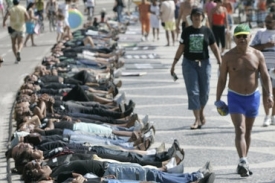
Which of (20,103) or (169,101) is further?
(169,101)

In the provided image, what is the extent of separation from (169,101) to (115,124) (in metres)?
3.70

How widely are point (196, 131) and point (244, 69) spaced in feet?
10.3

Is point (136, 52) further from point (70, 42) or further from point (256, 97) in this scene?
point (256, 97)

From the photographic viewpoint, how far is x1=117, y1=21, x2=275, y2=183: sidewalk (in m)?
11.1

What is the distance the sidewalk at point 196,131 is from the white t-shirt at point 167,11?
7.41 meters

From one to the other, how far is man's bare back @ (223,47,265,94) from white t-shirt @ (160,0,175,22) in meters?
17.8

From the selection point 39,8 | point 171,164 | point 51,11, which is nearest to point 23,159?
point 171,164

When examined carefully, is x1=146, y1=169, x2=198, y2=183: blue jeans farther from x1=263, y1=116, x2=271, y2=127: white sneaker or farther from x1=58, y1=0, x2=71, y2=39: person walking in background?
x1=58, y1=0, x2=71, y2=39: person walking in background

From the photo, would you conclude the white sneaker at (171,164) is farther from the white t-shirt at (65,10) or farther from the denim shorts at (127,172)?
the white t-shirt at (65,10)

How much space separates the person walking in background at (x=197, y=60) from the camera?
44.6 ft

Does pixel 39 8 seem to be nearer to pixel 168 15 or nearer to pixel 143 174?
pixel 168 15

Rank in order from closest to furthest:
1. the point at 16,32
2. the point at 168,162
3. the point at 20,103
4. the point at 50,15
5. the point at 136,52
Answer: the point at 168,162
the point at 20,103
the point at 16,32
the point at 136,52
the point at 50,15

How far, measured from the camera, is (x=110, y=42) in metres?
24.7

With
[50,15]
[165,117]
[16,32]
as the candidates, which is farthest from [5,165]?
[50,15]
